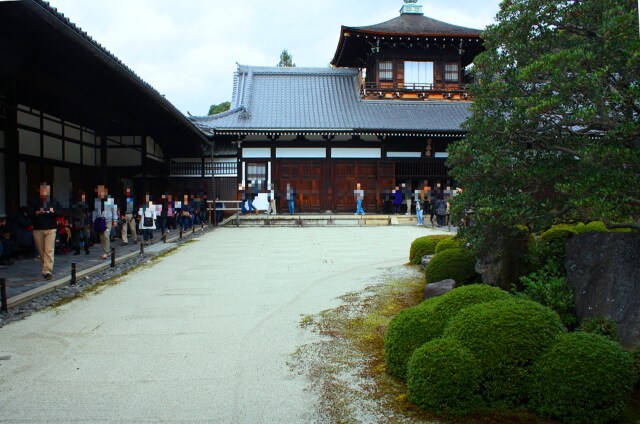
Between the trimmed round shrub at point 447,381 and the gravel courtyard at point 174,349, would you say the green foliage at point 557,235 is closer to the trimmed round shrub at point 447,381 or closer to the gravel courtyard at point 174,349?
the gravel courtyard at point 174,349

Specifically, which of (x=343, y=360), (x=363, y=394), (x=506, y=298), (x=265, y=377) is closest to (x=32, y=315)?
(x=265, y=377)

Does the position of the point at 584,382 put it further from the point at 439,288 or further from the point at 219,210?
the point at 219,210

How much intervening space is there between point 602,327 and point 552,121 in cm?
205

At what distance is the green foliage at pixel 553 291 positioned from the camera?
17.0ft

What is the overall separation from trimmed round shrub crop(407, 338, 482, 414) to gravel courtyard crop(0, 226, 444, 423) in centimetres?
88

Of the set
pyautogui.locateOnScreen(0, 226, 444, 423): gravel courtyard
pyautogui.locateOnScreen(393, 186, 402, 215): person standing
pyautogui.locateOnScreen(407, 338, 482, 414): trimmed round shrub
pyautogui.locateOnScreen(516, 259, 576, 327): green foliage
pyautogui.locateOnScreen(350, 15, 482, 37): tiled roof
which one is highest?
pyautogui.locateOnScreen(350, 15, 482, 37): tiled roof

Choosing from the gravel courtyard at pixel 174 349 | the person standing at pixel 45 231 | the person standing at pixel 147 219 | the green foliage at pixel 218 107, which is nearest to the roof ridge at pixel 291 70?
the person standing at pixel 147 219

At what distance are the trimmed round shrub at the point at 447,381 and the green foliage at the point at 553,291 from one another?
6.48ft

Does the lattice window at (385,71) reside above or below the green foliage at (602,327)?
above

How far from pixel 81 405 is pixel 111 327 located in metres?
2.36

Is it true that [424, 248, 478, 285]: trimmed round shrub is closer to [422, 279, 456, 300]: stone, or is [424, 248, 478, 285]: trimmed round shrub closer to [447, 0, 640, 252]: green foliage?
[422, 279, 456, 300]: stone

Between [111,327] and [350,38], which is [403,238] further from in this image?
[350,38]

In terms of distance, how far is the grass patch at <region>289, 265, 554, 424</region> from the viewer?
12.1ft

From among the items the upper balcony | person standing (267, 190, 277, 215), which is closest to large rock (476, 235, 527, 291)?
person standing (267, 190, 277, 215)
